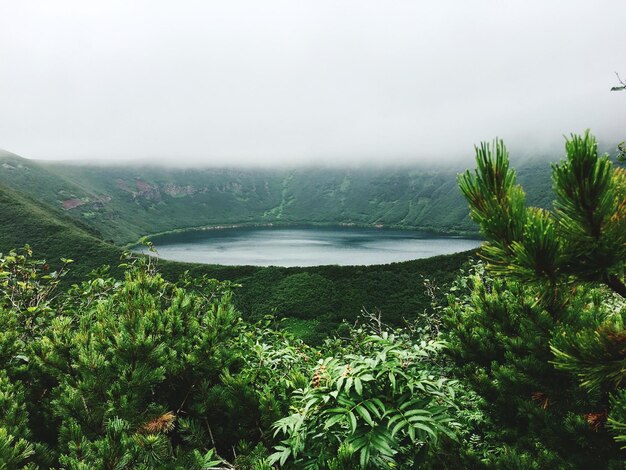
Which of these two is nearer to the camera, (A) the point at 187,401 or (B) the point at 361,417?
(B) the point at 361,417

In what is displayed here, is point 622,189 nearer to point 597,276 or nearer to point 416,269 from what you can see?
point 597,276

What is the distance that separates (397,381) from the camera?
2729 millimetres

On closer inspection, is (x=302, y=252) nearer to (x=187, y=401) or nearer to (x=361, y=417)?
(x=187, y=401)

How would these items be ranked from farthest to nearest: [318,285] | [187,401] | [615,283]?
[318,285] → [187,401] → [615,283]

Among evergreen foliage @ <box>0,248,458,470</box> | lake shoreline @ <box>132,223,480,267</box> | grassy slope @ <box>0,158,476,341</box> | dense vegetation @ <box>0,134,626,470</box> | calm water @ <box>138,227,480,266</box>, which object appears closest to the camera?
dense vegetation @ <box>0,134,626,470</box>

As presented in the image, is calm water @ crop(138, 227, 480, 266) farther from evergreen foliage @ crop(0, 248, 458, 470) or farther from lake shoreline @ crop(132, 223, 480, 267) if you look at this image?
evergreen foliage @ crop(0, 248, 458, 470)

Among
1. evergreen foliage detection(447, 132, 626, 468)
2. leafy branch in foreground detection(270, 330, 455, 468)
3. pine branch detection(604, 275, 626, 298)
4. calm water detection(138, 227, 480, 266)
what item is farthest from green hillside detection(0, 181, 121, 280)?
pine branch detection(604, 275, 626, 298)

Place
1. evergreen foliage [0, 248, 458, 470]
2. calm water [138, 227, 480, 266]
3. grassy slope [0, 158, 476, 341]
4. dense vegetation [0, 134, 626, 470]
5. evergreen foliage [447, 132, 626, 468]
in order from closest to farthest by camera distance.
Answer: evergreen foliage [447, 132, 626, 468] → dense vegetation [0, 134, 626, 470] → evergreen foliage [0, 248, 458, 470] → grassy slope [0, 158, 476, 341] → calm water [138, 227, 480, 266]

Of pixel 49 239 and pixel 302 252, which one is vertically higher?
pixel 49 239

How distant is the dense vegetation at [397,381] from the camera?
178cm

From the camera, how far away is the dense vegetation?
5.85 feet

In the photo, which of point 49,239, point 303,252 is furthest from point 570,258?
point 303,252

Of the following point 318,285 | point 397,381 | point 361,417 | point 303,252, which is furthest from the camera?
point 303,252

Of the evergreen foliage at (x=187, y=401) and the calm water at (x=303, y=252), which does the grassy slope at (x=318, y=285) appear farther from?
the evergreen foliage at (x=187, y=401)
